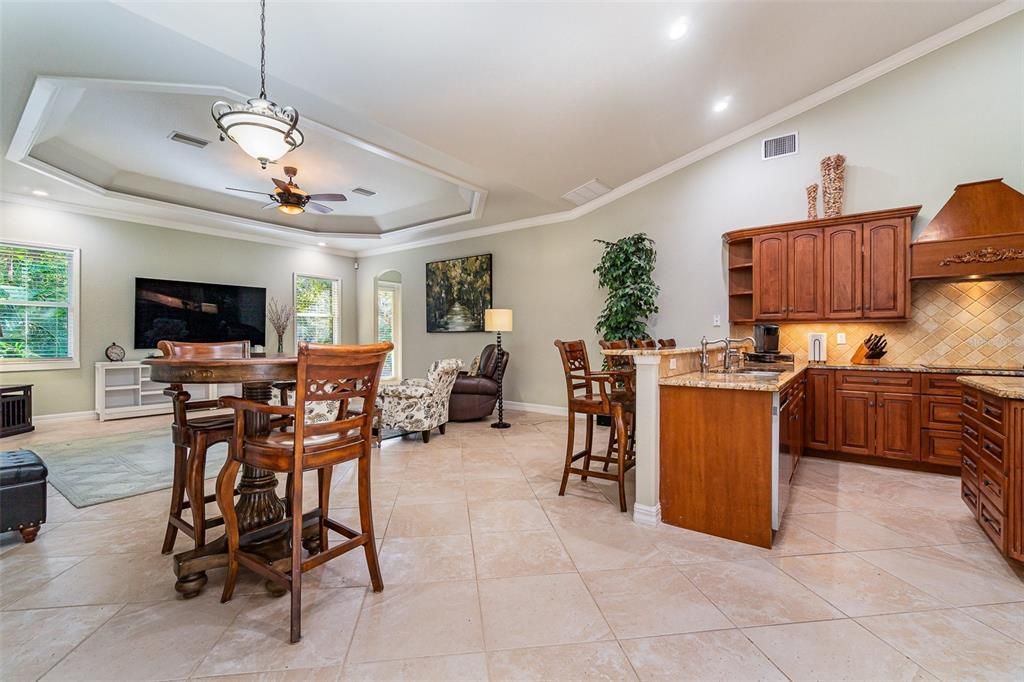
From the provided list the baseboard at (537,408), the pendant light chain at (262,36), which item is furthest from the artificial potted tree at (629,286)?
the pendant light chain at (262,36)

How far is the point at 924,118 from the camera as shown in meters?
3.63

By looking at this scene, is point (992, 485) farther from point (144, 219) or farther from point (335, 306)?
point (144, 219)

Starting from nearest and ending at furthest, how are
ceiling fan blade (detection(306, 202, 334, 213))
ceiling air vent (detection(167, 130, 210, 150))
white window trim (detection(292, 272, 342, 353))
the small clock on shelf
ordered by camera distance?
ceiling air vent (detection(167, 130, 210, 150)) < ceiling fan blade (detection(306, 202, 334, 213)) < the small clock on shelf < white window trim (detection(292, 272, 342, 353))

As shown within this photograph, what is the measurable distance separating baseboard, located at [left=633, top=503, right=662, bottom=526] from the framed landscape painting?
16.3ft

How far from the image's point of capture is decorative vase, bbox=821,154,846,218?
3.92 meters

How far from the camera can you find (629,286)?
5031 mm

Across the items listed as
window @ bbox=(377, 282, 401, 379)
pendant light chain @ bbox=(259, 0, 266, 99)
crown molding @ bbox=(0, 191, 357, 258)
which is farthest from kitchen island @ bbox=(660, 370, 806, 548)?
window @ bbox=(377, 282, 401, 379)

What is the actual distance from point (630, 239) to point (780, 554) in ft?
12.4

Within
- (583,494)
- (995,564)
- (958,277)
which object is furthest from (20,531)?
(958,277)

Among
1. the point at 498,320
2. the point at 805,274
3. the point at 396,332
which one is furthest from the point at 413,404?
the point at 396,332

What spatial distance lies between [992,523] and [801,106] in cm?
382

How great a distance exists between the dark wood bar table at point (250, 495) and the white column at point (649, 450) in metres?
1.86

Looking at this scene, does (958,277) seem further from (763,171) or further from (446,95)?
(446,95)

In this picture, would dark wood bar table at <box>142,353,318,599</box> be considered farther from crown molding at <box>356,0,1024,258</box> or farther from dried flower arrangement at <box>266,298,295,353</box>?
dried flower arrangement at <box>266,298,295,353</box>
